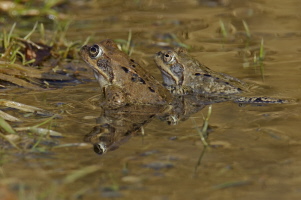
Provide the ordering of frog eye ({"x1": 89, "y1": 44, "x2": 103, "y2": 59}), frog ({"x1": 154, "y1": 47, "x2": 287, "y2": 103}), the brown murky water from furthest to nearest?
frog ({"x1": 154, "y1": 47, "x2": 287, "y2": 103}) → frog eye ({"x1": 89, "y1": 44, "x2": 103, "y2": 59}) → the brown murky water

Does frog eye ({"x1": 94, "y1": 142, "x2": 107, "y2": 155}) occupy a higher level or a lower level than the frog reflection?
higher

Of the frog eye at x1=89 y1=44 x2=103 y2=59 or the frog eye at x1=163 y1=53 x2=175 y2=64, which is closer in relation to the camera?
the frog eye at x1=89 y1=44 x2=103 y2=59

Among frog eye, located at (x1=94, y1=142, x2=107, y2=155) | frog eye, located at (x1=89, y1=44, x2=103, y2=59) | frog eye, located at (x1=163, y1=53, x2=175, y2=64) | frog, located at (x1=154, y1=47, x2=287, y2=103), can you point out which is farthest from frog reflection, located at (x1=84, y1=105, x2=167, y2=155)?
frog eye, located at (x1=163, y1=53, x2=175, y2=64)

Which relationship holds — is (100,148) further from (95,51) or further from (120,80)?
(95,51)

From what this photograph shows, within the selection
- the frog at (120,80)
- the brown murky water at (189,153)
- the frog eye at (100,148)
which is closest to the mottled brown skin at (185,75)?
the brown murky water at (189,153)

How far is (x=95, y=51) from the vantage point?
7.59 m

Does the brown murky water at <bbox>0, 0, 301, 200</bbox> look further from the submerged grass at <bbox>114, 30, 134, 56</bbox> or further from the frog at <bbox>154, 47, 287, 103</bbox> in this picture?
the frog at <bbox>154, 47, 287, 103</bbox>

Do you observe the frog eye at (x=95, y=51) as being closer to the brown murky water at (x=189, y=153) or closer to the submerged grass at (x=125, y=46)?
the brown murky water at (x=189, y=153)

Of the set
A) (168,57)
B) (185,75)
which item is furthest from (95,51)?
(185,75)

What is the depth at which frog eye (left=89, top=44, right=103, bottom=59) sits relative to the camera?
24.9ft

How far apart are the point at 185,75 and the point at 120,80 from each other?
124cm

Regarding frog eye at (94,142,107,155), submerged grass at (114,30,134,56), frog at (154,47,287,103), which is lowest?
frog at (154,47,287,103)

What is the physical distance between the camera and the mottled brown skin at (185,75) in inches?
322

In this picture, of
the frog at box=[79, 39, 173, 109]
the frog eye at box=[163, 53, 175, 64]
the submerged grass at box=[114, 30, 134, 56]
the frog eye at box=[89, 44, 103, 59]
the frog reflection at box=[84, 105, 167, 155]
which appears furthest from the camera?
the submerged grass at box=[114, 30, 134, 56]
